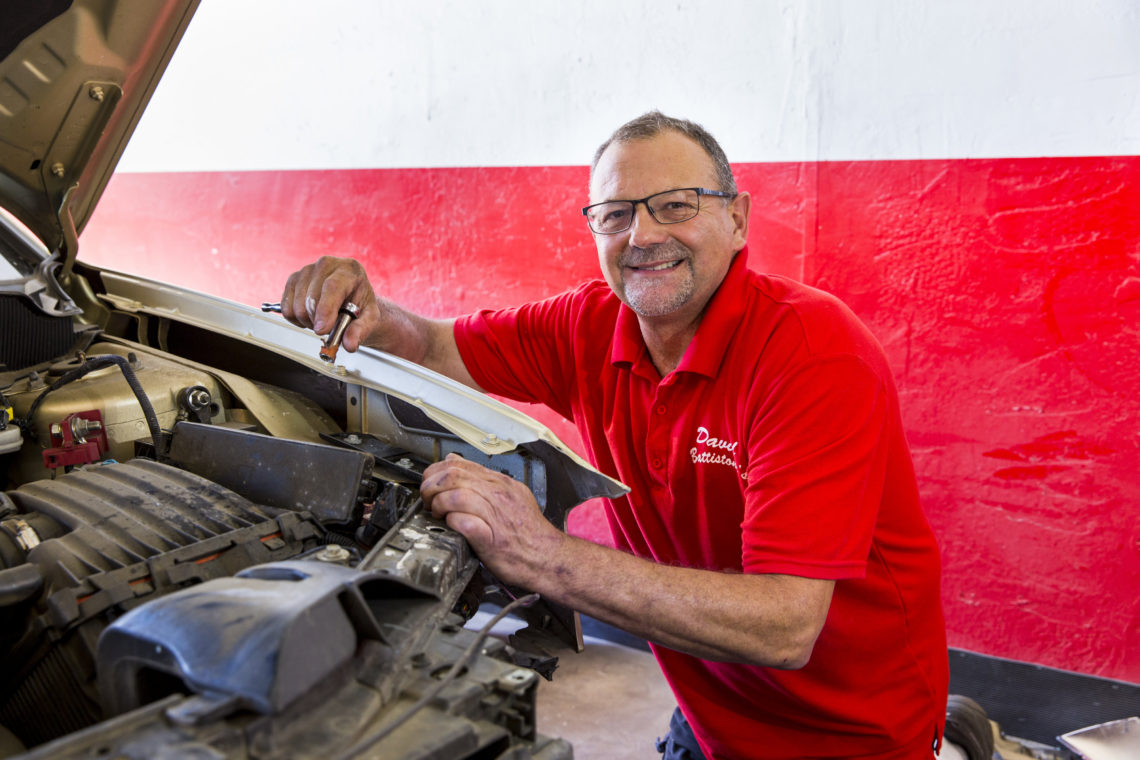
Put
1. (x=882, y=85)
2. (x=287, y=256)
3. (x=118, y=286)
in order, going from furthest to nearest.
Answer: (x=287, y=256), (x=882, y=85), (x=118, y=286)

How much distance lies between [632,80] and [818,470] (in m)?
1.80

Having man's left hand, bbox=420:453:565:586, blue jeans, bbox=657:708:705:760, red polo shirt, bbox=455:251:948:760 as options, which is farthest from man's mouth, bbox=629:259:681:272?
blue jeans, bbox=657:708:705:760

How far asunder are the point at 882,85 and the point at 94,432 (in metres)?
2.09

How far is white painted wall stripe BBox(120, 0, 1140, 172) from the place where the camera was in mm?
2156

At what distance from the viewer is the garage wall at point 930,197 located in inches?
85.2

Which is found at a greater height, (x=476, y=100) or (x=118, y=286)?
(x=476, y=100)

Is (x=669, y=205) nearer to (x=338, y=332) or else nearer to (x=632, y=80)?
(x=338, y=332)

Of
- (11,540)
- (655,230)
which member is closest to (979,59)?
(655,230)

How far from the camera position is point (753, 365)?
4.69 ft

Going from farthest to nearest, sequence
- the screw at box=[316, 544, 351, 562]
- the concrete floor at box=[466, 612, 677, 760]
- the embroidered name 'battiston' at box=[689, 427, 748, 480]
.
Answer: the concrete floor at box=[466, 612, 677, 760] < the embroidered name 'battiston' at box=[689, 427, 748, 480] < the screw at box=[316, 544, 351, 562]

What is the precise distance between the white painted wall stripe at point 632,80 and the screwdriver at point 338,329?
1.39 meters

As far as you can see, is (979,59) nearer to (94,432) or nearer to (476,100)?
(476,100)

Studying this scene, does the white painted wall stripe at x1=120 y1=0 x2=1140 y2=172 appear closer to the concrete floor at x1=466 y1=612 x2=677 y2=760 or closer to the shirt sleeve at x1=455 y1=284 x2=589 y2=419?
A: the shirt sleeve at x1=455 y1=284 x2=589 y2=419

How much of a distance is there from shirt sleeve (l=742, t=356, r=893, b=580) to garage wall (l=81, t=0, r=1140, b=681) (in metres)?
1.14
